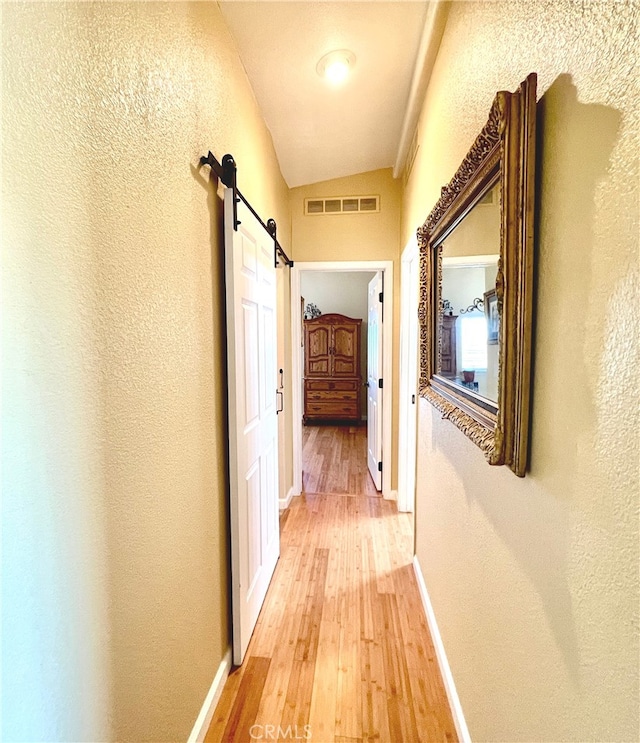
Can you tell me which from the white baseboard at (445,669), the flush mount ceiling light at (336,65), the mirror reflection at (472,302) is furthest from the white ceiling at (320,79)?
the white baseboard at (445,669)

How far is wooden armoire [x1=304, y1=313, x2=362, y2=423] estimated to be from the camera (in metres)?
6.04

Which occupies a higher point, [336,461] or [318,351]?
[318,351]

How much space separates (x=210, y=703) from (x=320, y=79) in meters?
2.82

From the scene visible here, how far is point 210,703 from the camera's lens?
55.1 inches

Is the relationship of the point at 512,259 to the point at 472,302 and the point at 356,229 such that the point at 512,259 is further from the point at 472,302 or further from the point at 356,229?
the point at 356,229

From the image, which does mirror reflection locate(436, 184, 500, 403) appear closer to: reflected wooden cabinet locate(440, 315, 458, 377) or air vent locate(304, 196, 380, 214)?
reflected wooden cabinet locate(440, 315, 458, 377)

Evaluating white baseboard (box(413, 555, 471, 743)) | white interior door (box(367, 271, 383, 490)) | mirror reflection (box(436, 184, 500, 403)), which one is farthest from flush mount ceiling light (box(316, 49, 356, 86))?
white baseboard (box(413, 555, 471, 743))

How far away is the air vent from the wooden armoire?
2.82 metres

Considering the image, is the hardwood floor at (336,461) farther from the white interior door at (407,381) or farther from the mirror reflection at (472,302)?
the mirror reflection at (472,302)

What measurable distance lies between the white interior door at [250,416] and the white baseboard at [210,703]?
0.22 ft

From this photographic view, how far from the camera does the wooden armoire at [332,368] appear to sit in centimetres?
604

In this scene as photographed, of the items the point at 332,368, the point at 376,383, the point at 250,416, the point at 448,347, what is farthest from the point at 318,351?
the point at 448,347

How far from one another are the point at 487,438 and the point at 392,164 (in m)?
2.78

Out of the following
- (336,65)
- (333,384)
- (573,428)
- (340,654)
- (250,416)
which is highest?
(336,65)
